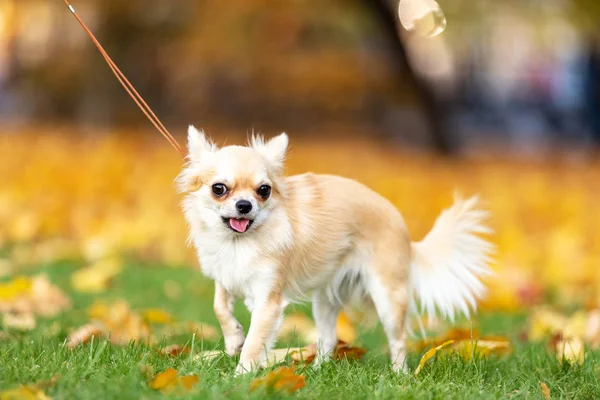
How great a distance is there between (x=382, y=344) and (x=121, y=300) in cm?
183

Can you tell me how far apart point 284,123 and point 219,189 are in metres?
15.5

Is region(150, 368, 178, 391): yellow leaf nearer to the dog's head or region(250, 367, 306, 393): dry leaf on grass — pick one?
region(250, 367, 306, 393): dry leaf on grass

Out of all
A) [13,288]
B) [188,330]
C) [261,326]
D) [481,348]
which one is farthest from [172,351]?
[13,288]

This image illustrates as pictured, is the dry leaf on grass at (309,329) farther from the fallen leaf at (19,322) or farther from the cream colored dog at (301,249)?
the fallen leaf at (19,322)

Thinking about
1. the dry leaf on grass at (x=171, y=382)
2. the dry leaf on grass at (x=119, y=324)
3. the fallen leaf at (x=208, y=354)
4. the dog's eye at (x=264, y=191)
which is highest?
the dog's eye at (x=264, y=191)

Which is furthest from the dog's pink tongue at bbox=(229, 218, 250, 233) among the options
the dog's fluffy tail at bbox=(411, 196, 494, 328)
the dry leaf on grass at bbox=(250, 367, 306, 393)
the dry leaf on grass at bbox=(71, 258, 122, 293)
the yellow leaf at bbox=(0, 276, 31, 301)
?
the dry leaf on grass at bbox=(71, 258, 122, 293)

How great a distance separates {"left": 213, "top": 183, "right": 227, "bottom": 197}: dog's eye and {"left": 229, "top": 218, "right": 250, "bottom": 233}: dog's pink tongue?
112mm

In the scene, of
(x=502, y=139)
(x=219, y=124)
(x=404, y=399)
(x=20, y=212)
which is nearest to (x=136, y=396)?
(x=404, y=399)

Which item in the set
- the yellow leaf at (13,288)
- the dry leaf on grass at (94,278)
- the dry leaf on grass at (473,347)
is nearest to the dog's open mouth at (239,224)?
the dry leaf on grass at (473,347)

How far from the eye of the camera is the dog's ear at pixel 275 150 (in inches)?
139

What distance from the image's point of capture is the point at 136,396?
269 centimetres

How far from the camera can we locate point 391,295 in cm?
382

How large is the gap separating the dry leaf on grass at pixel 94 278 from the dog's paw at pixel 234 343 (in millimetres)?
2778

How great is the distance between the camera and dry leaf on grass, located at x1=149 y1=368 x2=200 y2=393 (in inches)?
109
